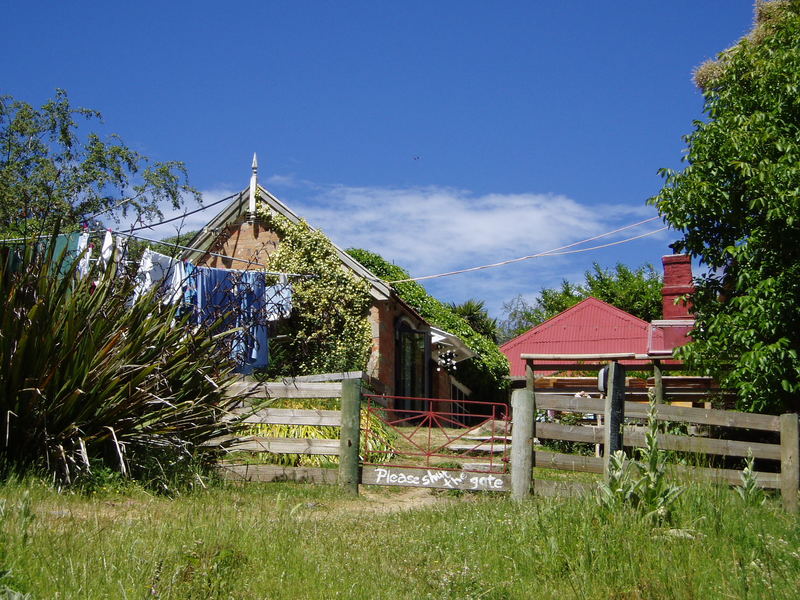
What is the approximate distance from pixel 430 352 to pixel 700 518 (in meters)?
18.3

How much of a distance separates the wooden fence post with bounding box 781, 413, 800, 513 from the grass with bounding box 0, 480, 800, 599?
1.91 meters

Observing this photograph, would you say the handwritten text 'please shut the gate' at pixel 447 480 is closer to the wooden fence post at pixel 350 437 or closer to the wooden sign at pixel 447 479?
the wooden sign at pixel 447 479

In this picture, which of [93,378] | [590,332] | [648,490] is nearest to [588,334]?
A: [590,332]

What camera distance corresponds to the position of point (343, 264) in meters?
19.4

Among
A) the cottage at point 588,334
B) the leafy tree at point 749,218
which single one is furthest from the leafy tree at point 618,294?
the leafy tree at point 749,218

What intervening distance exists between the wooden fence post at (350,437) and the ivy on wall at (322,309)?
345 inches

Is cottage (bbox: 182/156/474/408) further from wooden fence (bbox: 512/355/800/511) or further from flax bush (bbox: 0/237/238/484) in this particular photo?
flax bush (bbox: 0/237/238/484)

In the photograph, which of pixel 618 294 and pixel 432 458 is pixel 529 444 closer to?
pixel 432 458

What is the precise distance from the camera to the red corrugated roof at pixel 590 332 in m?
35.0

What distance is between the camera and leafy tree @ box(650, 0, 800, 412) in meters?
10.0

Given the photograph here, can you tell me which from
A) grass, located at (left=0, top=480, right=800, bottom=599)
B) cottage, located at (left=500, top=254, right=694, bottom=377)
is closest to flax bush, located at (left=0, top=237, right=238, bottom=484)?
grass, located at (left=0, top=480, right=800, bottom=599)

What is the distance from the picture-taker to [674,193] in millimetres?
11117

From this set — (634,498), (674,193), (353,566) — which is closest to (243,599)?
(353,566)

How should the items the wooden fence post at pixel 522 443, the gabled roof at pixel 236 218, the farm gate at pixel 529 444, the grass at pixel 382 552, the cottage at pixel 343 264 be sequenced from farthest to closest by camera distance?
the gabled roof at pixel 236 218, the cottage at pixel 343 264, the wooden fence post at pixel 522 443, the farm gate at pixel 529 444, the grass at pixel 382 552
